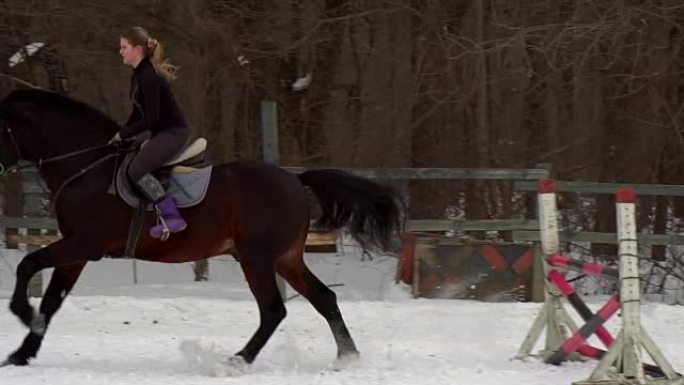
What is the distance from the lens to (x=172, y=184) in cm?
646

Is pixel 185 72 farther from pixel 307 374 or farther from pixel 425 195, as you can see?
pixel 307 374

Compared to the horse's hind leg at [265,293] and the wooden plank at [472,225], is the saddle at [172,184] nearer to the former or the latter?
the horse's hind leg at [265,293]

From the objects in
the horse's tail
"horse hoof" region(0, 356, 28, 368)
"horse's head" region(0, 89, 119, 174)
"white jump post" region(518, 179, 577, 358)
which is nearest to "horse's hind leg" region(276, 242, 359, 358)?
the horse's tail

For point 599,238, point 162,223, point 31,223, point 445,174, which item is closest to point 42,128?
point 162,223

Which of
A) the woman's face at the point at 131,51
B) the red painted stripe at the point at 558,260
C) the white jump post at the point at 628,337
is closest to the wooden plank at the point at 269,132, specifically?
the woman's face at the point at 131,51

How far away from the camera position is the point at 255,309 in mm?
9219

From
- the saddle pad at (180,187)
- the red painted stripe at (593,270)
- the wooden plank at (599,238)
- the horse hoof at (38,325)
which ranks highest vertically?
the saddle pad at (180,187)

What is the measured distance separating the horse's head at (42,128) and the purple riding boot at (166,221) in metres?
0.67

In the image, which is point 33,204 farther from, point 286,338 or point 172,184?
point 172,184

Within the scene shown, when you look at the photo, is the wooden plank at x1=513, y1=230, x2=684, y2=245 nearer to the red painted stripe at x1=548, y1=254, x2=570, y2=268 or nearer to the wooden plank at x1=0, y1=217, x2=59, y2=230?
the red painted stripe at x1=548, y1=254, x2=570, y2=268

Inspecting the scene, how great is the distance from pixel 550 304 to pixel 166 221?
9.21 feet

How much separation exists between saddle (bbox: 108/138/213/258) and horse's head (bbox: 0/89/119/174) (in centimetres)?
41

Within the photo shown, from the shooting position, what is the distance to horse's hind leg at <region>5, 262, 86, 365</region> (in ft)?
20.8

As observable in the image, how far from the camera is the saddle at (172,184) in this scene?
6.34 meters
